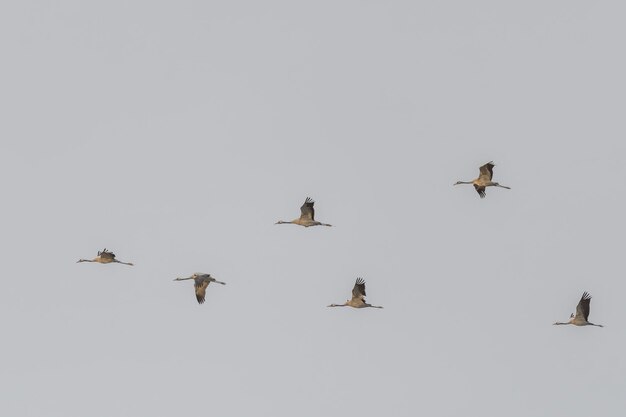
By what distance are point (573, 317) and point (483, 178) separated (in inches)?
316

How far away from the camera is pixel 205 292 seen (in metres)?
97.2

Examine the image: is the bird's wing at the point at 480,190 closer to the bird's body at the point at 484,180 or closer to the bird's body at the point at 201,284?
the bird's body at the point at 484,180

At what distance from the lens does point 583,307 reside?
9250cm

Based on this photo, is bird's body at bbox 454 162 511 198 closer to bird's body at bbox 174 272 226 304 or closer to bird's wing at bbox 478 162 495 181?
bird's wing at bbox 478 162 495 181

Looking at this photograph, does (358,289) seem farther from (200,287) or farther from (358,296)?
(200,287)

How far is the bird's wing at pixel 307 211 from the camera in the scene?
309ft

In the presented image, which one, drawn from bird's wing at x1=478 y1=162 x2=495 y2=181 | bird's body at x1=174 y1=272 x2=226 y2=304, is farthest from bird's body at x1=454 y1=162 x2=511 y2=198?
bird's body at x1=174 y1=272 x2=226 y2=304

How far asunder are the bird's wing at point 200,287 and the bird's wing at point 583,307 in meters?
18.6

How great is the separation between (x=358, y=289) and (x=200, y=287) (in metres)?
8.08

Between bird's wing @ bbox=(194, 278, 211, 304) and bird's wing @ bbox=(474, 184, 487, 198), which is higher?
bird's wing @ bbox=(474, 184, 487, 198)

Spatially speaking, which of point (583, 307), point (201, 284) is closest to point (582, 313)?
point (583, 307)

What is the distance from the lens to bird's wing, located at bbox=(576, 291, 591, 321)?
91481mm

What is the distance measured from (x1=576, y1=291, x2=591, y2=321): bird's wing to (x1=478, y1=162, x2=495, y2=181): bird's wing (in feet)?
24.7

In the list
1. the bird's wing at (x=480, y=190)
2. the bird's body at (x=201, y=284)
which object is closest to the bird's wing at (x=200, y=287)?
the bird's body at (x=201, y=284)
